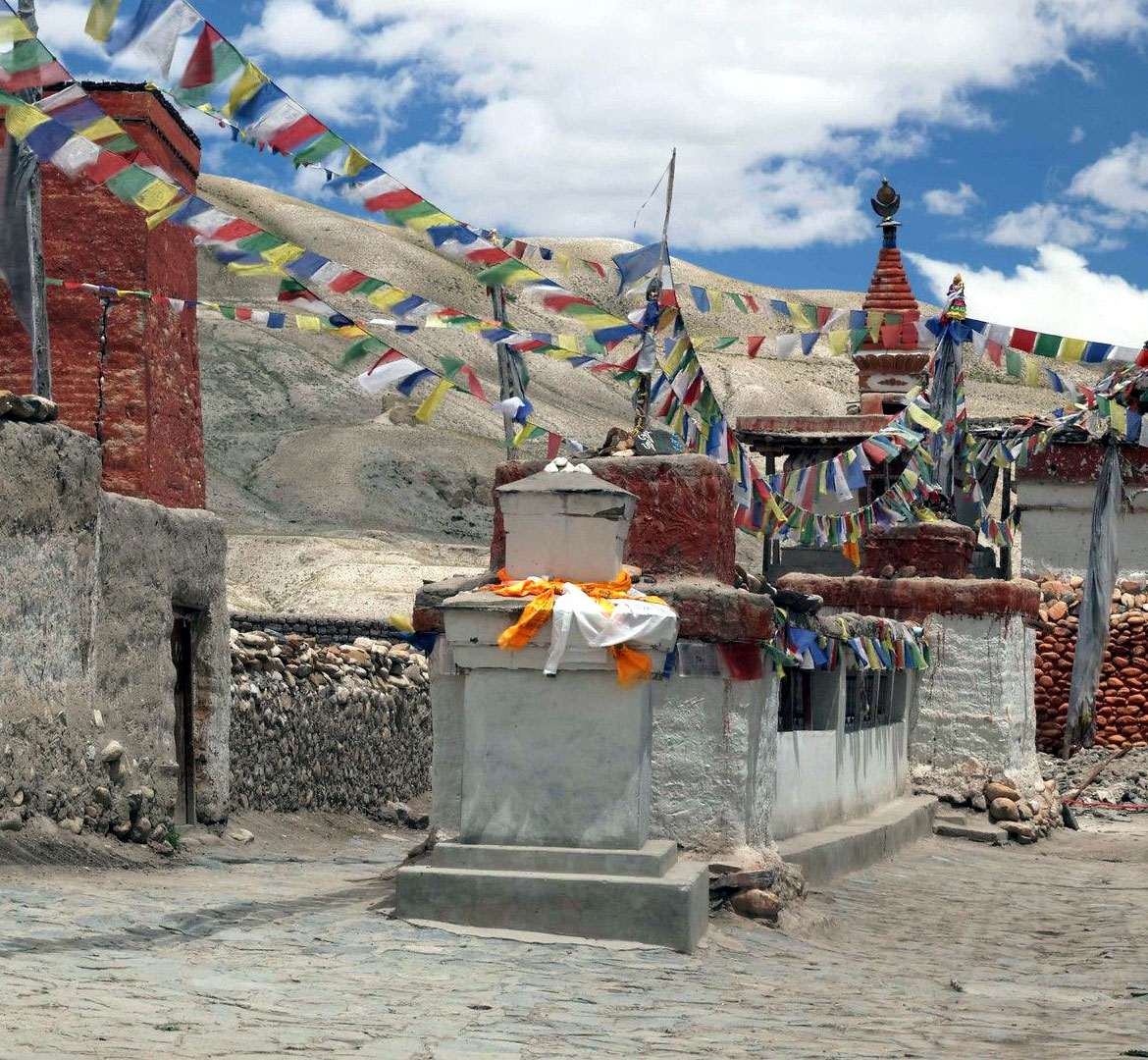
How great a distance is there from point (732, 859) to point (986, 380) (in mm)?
94535

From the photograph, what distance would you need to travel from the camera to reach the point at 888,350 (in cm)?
3375

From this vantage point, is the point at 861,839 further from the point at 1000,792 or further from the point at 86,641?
the point at 86,641

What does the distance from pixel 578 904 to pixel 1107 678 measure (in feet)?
54.4

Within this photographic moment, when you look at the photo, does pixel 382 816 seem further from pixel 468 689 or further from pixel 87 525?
pixel 468 689

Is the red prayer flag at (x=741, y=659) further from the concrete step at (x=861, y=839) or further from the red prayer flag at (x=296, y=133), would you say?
the red prayer flag at (x=296, y=133)

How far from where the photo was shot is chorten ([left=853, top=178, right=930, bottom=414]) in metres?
33.7

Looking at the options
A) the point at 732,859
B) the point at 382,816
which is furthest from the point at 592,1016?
the point at 382,816

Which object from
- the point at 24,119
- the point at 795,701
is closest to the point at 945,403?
the point at 795,701

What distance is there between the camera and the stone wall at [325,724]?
14547 mm

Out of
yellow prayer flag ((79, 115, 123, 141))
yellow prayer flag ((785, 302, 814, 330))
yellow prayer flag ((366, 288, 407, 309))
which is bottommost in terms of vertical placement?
yellow prayer flag ((366, 288, 407, 309))

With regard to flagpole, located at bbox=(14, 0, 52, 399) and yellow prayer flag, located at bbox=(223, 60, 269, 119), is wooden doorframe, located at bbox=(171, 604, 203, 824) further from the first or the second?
yellow prayer flag, located at bbox=(223, 60, 269, 119)

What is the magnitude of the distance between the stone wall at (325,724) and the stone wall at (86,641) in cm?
134

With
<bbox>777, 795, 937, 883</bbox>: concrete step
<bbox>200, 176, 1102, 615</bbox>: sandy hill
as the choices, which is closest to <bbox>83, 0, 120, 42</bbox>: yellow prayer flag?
<bbox>200, 176, 1102, 615</bbox>: sandy hill

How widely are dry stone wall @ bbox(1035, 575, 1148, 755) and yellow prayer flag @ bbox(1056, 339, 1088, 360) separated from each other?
10.3m
